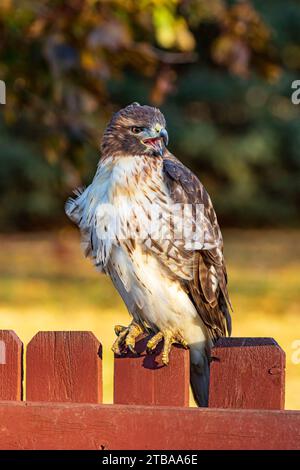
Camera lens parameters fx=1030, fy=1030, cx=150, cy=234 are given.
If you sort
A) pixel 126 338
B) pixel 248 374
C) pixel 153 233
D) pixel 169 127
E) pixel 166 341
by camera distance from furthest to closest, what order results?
1. pixel 169 127
2. pixel 153 233
3. pixel 126 338
4. pixel 166 341
5. pixel 248 374

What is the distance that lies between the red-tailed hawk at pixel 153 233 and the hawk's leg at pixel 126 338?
0.08 ft

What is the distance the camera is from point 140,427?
2703 mm

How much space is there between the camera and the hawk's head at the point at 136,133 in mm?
3760

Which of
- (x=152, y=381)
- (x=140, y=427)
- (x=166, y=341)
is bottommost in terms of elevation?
(x=140, y=427)

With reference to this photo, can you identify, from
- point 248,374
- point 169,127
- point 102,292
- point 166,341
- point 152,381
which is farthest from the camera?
point 169,127

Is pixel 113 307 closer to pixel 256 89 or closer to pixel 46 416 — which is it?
pixel 46 416

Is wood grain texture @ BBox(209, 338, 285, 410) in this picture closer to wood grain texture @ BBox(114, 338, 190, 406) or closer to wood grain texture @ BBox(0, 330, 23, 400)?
wood grain texture @ BBox(114, 338, 190, 406)

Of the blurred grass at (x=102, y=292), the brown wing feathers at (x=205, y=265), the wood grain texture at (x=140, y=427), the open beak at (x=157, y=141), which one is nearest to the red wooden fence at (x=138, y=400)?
the wood grain texture at (x=140, y=427)

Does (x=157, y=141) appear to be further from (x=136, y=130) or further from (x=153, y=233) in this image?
(x=153, y=233)

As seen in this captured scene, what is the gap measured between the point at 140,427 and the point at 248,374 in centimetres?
32

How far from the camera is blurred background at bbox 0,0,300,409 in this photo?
595 cm

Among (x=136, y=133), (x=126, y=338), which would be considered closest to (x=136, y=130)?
(x=136, y=133)

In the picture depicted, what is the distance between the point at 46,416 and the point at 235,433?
0.52 m
